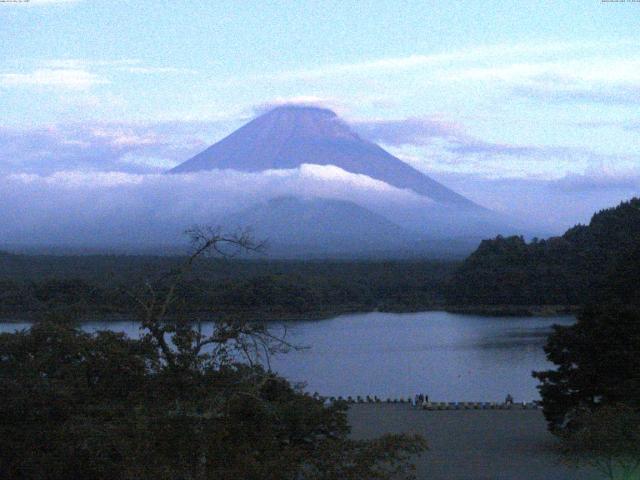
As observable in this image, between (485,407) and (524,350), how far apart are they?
11.7 meters

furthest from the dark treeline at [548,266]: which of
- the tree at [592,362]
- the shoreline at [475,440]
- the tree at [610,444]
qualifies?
the tree at [610,444]

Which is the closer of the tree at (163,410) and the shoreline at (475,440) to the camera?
the tree at (163,410)

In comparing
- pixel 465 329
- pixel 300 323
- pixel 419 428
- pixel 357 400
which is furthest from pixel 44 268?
pixel 419 428

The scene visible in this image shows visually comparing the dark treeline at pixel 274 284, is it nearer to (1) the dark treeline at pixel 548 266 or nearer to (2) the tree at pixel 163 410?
(1) the dark treeline at pixel 548 266

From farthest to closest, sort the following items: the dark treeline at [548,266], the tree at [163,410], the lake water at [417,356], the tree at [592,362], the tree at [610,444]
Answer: the dark treeline at [548,266]
the lake water at [417,356]
the tree at [592,362]
the tree at [610,444]
the tree at [163,410]

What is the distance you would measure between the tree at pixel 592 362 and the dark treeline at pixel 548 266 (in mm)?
26623

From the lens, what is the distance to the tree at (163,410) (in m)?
5.14

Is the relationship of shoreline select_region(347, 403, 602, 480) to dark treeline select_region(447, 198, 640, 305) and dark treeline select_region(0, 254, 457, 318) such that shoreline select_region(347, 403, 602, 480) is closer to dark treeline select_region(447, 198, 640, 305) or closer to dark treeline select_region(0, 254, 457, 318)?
dark treeline select_region(0, 254, 457, 318)

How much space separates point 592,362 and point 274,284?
25576 millimetres

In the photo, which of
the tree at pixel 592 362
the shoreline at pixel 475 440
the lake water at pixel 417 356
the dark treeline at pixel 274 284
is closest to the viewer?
the shoreline at pixel 475 440

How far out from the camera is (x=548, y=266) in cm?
4350

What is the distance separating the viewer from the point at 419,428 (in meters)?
14.2

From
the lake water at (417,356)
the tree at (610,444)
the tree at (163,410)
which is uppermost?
the tree at (163,410)

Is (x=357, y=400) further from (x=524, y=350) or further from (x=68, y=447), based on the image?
(x=68, y=447)
